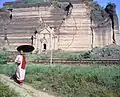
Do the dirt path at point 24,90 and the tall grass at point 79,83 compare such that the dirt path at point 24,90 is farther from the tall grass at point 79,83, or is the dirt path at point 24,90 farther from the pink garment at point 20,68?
the tall grass at point 79,83

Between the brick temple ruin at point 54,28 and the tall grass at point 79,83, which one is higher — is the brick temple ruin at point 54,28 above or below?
above

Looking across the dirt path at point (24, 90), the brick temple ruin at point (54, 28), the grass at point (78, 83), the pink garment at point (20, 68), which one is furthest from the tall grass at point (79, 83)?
the brick temple ruin at point (54, 28)

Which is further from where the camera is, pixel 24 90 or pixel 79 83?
pixel 79 83

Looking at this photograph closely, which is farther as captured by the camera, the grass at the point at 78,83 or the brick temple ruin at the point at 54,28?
the brick temple ruin at the point at 54,28

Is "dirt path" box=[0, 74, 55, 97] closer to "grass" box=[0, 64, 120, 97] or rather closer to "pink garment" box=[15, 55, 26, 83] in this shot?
"pink garment" box=[15, 55, 26, 83]

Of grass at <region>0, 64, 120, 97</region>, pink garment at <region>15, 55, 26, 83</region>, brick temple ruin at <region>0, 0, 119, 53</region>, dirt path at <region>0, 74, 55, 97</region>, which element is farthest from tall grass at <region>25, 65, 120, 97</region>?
brick temple ruin at <region>0, 0, 119, 53</region>

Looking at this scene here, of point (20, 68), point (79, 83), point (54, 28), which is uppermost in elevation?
point (54, 28)

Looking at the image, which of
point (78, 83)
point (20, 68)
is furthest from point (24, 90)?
point (78, 83)

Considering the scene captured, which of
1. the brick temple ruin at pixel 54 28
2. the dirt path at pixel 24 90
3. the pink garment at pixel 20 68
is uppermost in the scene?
the brick temple ruin at pixel 54 28

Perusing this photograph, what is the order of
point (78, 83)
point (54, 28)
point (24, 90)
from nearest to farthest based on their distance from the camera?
point (24, 90) < point (78, 83) < point (54, 28)

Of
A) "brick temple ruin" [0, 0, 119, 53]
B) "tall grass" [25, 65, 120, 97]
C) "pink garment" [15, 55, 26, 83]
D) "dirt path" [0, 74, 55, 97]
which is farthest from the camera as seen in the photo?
"brick temple ruin" [0, 0, 119, 53]

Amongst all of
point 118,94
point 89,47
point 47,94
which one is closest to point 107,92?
point 118,94

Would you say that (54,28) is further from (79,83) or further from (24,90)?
(24,90)

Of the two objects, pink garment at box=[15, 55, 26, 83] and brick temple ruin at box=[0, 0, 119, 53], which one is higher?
brick temple ruin at box=[0, 0, 119, 53]
